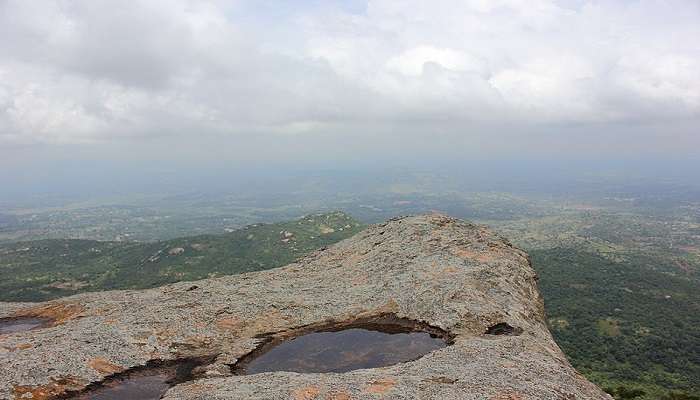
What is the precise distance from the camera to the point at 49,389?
16344mm

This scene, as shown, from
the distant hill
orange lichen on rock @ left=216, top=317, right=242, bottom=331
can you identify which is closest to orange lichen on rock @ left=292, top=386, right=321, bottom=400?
orange lichen on rock @ left=216, top=317, right=242, bottom=331

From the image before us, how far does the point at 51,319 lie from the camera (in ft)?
85.6

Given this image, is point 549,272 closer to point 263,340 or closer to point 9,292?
point 263,340

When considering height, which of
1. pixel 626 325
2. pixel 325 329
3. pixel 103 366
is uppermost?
pixel 103 366

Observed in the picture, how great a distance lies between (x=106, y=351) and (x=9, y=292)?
125606 millimetres

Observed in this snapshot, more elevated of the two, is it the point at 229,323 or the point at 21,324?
Answer: the point at 229,323

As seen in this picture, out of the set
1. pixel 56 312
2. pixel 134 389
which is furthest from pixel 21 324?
pixel 134 389

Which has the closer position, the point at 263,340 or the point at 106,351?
the point at 106,351

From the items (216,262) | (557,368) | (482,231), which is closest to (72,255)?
(216,262)

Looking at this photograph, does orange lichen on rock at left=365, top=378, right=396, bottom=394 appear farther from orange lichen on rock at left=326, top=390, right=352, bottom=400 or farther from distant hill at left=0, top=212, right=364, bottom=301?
distant hill at left=0, top=212, right=364, bottom=301

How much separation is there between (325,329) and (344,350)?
2.30 metres

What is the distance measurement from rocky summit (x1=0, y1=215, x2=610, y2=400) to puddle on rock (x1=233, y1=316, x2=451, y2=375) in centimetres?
12

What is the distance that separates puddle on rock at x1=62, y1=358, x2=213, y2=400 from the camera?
16.8 metres

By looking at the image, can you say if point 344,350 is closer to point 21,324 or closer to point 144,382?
point 144,382
